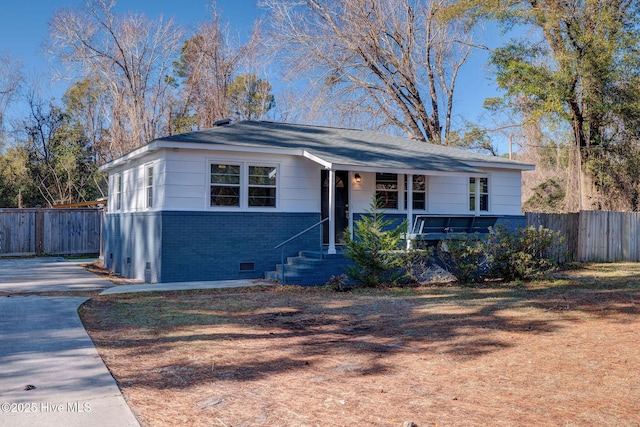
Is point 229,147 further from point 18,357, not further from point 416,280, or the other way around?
point 18,357

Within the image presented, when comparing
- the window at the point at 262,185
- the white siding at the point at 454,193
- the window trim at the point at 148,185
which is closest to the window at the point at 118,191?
the window trim at the point at 148,185

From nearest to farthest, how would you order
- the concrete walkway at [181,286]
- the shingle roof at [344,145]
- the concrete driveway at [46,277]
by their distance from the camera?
1. the concrete walkway at [181,286]
2. the concrete driveway at [46,277]
3. the shingle roof at [344,145]

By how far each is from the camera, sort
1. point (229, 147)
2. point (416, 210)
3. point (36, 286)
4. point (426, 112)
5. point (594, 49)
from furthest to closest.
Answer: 1. point (426, 112)
2. point (594, 49)
3. point (416, 210)
4. point (229, 147)
5. point (36, 286)

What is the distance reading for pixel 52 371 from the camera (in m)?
5.09

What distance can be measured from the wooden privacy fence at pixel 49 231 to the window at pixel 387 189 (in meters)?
11.1

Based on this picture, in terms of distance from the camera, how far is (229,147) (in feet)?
41.0

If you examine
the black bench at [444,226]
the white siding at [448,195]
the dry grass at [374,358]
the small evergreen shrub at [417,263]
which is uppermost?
the white siding at [448,195]

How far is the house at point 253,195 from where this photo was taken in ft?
40.5

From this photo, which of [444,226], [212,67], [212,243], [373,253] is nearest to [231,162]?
[212,243]

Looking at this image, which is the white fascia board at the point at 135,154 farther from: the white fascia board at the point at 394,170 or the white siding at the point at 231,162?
the white fascia board at the point at 394,170

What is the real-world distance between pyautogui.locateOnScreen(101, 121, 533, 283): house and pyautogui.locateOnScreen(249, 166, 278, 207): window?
1.0 inches

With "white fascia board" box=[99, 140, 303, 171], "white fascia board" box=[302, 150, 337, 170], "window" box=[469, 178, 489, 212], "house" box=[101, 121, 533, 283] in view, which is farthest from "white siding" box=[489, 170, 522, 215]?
"white fascia board" box=[99, 140, 303, 171]

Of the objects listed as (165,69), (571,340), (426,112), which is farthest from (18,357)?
(165,69)

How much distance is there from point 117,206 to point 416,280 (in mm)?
9518
